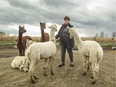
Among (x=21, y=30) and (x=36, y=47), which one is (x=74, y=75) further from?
(x=21, y=30)

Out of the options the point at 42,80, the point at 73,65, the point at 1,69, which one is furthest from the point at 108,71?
the point at 1,69

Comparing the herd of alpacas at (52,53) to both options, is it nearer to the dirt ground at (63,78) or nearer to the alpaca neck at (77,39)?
the alpaca neck at (77,39)

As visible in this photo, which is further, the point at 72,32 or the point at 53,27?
the point at 53,27

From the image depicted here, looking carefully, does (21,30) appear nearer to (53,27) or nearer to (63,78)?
(53,27)

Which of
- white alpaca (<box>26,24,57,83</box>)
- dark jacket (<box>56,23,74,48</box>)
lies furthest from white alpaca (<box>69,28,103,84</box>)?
white alpaca (<box>26,24,57,83</box>)

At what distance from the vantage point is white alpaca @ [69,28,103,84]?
898 centimetres

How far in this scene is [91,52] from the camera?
912 cm

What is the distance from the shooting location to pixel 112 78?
393 inches

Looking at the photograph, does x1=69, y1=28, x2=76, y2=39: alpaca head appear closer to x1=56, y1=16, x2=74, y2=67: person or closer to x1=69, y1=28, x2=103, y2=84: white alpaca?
x1=69, y1=28, x2=103, y2=84: white alpaca

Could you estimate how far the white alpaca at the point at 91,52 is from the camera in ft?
29.5

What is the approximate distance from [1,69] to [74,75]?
3.75m

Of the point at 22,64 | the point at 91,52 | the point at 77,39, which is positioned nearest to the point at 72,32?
the point at 77,39

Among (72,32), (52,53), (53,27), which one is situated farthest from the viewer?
(53,27)

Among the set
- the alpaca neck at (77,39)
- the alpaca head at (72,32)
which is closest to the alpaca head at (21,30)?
the alpaca head at (72,32)
